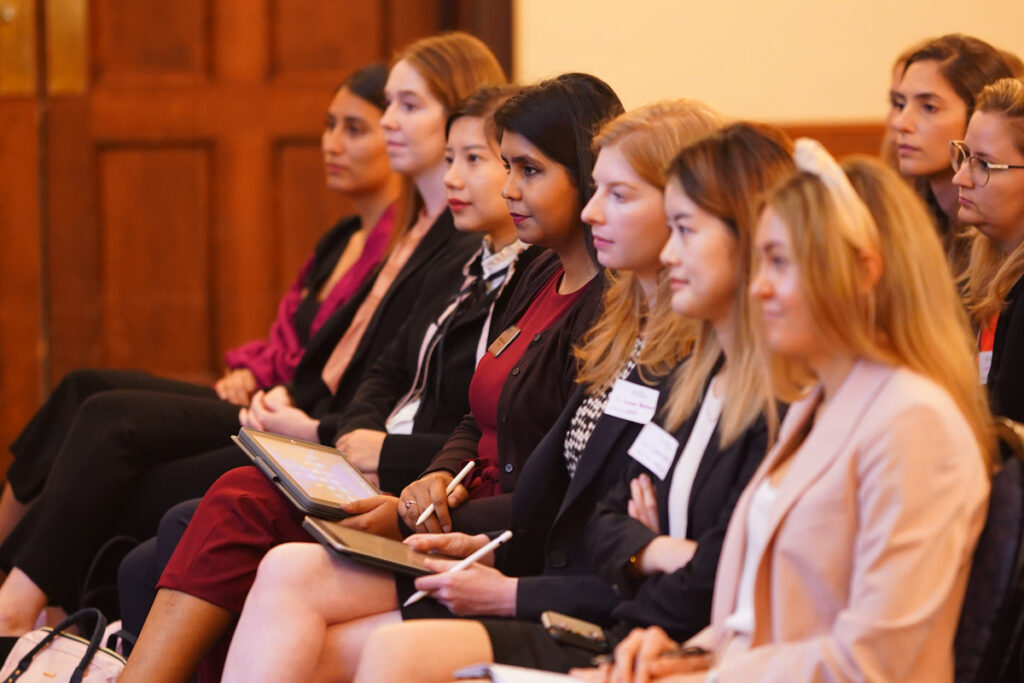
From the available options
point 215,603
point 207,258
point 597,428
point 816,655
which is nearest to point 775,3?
point 207,258

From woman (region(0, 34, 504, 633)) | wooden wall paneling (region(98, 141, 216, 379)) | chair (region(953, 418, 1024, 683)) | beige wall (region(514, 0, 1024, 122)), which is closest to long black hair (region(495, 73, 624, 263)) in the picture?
woman (region(0, 34, 504, 633))

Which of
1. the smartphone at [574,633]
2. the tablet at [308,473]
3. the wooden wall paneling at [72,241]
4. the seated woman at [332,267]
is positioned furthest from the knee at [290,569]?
the wooden wall paneling at [72,241]

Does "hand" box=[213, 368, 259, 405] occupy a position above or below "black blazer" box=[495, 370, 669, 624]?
below

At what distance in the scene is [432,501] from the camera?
6.82 feet

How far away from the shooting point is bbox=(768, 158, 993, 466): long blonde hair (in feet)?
4.38

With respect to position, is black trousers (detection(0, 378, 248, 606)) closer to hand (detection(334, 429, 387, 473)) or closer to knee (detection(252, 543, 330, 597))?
hand (detection(334, 429, 387, 473))

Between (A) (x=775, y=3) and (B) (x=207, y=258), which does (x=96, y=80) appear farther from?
(A) (x=775, y=3)

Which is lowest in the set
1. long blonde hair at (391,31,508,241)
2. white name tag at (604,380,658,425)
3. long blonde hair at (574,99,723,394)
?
white name tag at (604,380,658,425)

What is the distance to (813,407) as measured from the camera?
1.44m

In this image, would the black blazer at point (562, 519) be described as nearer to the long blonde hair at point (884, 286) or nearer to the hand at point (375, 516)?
the hand at point (375, 516)

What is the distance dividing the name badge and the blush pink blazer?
0.93 meters

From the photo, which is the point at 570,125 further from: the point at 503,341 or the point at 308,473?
the point at 308,473

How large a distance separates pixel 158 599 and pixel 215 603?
10 cm

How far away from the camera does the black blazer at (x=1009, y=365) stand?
195cm
